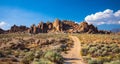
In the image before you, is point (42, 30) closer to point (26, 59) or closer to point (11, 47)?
point (11, 47)

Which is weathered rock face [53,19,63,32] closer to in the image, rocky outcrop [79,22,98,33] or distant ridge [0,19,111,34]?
distant ridge [0,19,111,34]

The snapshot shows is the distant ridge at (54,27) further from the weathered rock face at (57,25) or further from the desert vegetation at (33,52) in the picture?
the desert vegetation at (33,52)

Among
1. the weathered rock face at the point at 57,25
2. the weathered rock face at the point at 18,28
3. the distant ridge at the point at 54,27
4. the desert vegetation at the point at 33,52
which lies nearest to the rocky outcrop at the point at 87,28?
the distant ridge at the point at 54,27

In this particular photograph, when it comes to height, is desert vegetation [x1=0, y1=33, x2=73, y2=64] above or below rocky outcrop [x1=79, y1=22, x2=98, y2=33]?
below

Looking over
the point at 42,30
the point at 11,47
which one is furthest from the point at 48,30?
the point at 11,47

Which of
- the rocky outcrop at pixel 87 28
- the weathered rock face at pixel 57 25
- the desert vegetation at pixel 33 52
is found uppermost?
the weathered rock face at pixel 57 25

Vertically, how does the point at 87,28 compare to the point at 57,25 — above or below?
below

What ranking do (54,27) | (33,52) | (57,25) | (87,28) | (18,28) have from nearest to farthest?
(33,52) → (87,28) → (57,25) → (54,27) → (18,28)

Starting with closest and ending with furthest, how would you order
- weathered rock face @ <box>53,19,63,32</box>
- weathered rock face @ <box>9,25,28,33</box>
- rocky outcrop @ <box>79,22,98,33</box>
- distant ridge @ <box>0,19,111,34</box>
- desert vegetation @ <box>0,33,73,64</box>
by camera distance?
desert vegetation @ <box>0,33,73,64</box>
rocky outcrop @ <box>79,22,98,33</box>
distant ridge @ <box>0,19,111,34</box>
weathered rock face @ <box>53,19,63,32</box>
weathered rock face @ <box>9,25,28,33</box>

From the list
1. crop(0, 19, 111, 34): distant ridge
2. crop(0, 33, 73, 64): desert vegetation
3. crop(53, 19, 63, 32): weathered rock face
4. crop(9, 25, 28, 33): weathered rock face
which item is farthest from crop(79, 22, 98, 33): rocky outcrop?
crop(0, 33, 73, 64): desert vegetation

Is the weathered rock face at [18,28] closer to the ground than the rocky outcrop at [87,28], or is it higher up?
higher up

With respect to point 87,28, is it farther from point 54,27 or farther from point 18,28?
point 18,28

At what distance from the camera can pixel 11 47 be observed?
44.7 metres

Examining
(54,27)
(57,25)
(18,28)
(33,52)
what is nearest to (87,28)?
(57,25)
